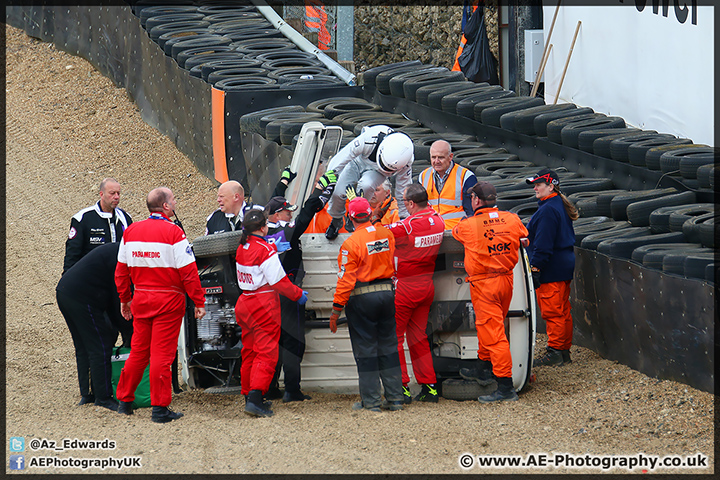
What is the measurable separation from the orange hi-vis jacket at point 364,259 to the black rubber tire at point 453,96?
583 cm

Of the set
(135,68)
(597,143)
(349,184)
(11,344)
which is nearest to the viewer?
(349,184)

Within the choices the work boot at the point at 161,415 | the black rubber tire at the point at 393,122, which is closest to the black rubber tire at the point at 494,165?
the black rubber tire at the point at 393,122

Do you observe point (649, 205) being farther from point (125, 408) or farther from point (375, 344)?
point (125, 408)

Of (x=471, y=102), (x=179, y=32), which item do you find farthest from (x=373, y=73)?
(x=179, y=32)

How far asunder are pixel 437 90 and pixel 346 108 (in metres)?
1.64

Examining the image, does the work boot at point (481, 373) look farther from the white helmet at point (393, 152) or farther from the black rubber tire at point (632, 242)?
the white helmet at point (393, 152)

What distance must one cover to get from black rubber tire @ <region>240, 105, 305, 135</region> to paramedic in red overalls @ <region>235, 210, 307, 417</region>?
6.11 m

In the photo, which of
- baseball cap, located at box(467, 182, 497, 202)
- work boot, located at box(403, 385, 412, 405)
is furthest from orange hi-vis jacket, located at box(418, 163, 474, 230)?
work boot, located at box(403, 385, 412, 405)

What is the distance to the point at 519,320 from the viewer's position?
673cm

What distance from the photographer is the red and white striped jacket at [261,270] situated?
641cm

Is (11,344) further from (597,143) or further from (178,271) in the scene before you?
(597,143)

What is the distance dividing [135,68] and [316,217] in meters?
10.5

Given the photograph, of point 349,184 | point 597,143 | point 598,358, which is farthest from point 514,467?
point 597,143

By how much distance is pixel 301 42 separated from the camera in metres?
17.1
